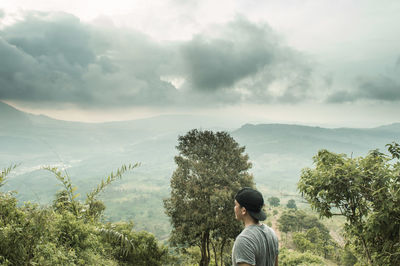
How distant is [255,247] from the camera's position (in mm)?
2332

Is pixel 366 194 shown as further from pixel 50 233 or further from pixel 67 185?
pixel 50 233

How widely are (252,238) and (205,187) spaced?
39.7ft

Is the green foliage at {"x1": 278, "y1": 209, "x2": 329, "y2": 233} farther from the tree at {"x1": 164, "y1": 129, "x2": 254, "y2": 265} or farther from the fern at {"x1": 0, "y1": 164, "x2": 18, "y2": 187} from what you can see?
the fern at {"x1": 0, "y1": 164, "x2": 18, "y2": 187}

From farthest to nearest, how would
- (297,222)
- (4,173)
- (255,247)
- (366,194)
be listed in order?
(297,222) < (366,194) < (4,173) < (255,247)

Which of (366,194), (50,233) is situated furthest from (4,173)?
(366,194)

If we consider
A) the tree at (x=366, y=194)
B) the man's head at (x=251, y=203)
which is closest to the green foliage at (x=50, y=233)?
the man's head at (x=251, y=203)

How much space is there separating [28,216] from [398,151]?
778cm

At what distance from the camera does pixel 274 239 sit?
2545 mm

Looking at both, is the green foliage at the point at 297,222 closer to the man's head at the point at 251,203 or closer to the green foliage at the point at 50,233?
the green foliage at the point at 50,233

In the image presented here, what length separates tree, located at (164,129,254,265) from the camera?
43.8ft

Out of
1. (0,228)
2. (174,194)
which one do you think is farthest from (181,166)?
(0,228)

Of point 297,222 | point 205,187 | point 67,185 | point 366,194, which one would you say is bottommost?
point 297,222

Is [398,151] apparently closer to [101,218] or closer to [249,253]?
[249,253]

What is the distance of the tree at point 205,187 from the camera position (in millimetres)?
13344
